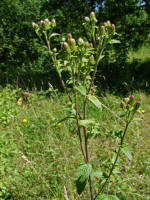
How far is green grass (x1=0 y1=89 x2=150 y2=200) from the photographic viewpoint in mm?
2480

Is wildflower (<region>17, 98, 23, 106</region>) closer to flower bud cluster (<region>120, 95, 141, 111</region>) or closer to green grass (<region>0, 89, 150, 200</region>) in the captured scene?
green grass (<region>0, 89, 150, 200</region>)

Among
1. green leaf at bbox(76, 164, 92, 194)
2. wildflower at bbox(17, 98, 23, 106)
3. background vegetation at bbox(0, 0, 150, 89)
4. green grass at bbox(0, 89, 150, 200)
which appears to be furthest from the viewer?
background vegetation at bbox(0, 0, 150, 89)

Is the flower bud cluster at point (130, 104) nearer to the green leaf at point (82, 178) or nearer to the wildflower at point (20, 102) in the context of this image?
the green leaf at point (82, 178)

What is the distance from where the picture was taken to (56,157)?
3.08 m

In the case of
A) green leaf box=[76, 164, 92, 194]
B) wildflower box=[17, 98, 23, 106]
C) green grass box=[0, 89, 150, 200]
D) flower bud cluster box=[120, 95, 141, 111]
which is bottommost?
green grass box=[0, 89, 150, 200]

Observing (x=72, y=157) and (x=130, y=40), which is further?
(x=130, y=40)

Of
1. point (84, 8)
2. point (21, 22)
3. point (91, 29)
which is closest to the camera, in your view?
point (91, 29)

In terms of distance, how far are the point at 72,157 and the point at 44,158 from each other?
1.45 feet

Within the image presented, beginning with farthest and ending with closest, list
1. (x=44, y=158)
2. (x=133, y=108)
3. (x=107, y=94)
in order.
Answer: (x=107, y=94) < (x=44, y=158) < (x=133, y=108)

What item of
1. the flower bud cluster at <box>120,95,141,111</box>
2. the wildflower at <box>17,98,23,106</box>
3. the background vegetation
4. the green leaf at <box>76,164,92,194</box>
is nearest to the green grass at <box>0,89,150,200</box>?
the flower bud cluster at <box>120,95,141,111</box>

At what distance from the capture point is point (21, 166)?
282cm

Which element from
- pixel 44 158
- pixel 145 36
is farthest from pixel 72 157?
pixel 145 36

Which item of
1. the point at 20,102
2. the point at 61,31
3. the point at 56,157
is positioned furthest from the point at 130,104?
the point at 61,31

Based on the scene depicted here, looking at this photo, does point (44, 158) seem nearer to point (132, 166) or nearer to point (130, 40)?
point (132, 166)
